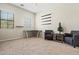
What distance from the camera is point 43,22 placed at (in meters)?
4.61

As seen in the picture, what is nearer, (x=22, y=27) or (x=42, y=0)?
(x=42, y=0)

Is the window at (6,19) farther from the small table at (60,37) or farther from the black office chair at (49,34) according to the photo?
the small table at (60,37)

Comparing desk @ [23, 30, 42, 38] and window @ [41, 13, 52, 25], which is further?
desk @ [23, 30, 42, 38]

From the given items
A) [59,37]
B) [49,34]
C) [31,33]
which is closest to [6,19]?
[31,33]

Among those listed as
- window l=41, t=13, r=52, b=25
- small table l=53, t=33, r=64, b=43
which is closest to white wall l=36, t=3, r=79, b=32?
window l=41, t=13, r=52, b=25

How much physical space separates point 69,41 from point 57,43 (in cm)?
53

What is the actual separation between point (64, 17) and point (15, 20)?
237 centimetres

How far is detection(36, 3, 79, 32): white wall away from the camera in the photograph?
4.39 meters

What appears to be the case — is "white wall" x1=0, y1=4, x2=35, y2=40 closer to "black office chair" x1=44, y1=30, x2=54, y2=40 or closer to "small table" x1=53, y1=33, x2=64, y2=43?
"black office chair" x1=44, y1=30, x2=54, y2=40

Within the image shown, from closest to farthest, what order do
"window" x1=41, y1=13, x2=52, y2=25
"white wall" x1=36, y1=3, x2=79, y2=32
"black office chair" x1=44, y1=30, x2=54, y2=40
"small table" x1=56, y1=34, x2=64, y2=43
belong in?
"white wall" x1=36, y1=3, x2=79, y2=32 → "window" x1=41, y1=13, x2=52, y2=25 → "small table" x1=56, y1=34, x2=64, y2=43 → "black office chair" x1=44, y1=30, x2=54, y2=40

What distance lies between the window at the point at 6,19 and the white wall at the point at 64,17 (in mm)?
1304

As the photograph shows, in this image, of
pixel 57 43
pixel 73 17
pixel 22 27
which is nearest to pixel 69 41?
pixel 57 43

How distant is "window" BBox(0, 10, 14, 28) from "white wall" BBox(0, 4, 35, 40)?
0.19 m

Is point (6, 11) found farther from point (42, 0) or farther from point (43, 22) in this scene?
point (42, 0)
